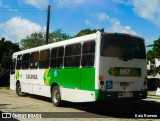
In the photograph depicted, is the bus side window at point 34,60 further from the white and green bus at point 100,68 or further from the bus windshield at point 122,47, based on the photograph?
the bus windshield at point 122,47

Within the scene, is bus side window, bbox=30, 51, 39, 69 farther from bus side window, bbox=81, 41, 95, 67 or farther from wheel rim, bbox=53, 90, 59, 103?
bus side window, bbox=81, 41, 95, 67

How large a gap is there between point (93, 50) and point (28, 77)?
7.88 metres

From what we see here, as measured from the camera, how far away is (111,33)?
12.7 metres

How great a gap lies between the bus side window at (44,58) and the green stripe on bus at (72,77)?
0.42 metres

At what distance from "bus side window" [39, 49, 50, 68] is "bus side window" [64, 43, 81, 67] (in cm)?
229

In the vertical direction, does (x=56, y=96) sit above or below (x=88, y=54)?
below

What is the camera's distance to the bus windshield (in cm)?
1247

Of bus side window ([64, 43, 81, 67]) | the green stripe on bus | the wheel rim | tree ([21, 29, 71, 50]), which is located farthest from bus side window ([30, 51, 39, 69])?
tree ([21, 29, 71, 50])

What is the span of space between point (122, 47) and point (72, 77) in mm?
2612

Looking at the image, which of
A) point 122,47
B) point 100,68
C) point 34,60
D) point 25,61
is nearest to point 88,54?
point 100,68

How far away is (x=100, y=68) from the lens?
39.8 ft

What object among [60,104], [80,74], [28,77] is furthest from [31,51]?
[80,74]

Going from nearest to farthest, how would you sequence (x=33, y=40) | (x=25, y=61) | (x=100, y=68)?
(x=100, y=68)
(x=25, y=61)
(x=33, y=40)

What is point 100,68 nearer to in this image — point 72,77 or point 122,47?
point 122,47
